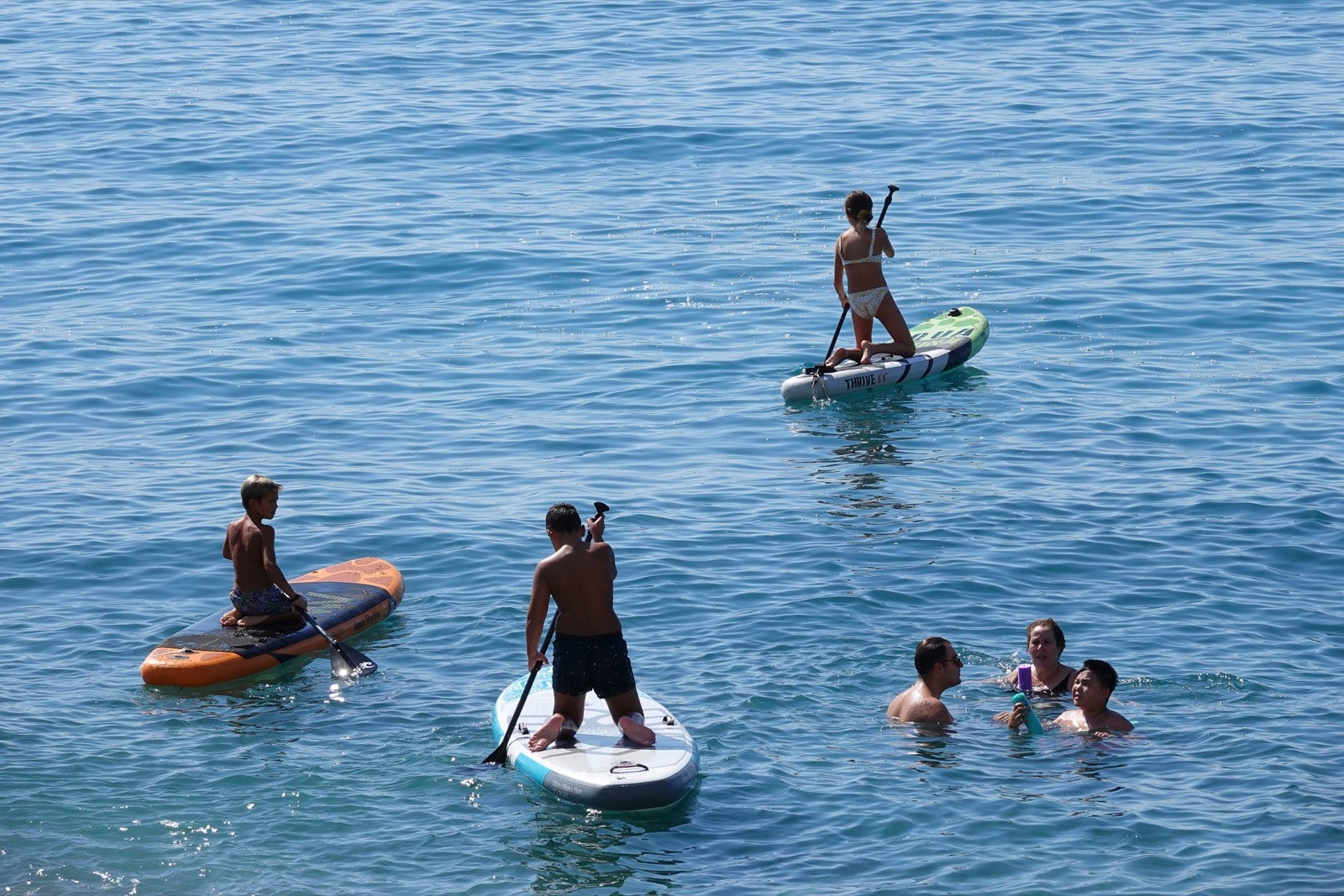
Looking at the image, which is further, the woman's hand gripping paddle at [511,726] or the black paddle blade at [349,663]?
the black paddle blade at [349,663]

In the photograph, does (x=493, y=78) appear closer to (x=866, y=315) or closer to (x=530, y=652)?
(x=866, y=315)

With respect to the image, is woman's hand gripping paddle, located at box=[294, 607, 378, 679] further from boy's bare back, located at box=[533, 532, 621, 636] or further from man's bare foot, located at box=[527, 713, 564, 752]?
boy's bare back, located at box=[533, 532, 621, 636]

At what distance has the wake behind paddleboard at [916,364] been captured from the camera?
59.7 feet

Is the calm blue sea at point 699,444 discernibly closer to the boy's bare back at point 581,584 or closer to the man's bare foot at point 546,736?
the man's bare foot at point 546,736

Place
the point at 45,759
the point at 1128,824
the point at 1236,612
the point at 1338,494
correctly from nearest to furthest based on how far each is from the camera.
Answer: the point at 1128,824
the point at 45,759
the point at 1236,612
the point at 1338,494

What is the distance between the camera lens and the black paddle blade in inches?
488

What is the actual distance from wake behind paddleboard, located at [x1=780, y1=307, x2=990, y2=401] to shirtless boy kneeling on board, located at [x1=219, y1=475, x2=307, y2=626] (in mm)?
7053

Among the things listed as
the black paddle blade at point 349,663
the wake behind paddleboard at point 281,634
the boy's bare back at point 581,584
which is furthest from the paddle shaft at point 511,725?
the wake behind paddleboard at point 281,634

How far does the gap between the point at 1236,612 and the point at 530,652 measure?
19.2 ft

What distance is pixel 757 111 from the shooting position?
3034 cm

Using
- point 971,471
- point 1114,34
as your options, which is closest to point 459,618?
point 971,471

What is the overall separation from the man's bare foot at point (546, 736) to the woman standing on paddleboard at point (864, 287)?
842 centimetres

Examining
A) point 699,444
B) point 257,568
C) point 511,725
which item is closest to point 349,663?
point 257,568

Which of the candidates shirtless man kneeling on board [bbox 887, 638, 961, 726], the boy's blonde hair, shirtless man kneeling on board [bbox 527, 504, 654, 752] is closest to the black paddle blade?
the boy's blonde hair
